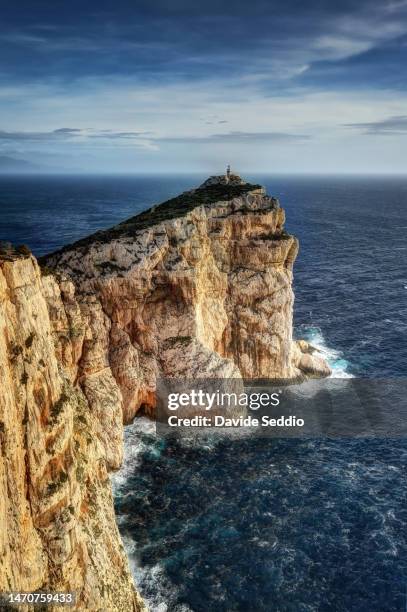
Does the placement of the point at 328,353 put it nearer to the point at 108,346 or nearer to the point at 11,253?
the point at 108,346

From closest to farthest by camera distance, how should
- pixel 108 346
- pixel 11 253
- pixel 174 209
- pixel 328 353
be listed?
1. pixel 11 253
2. pixel 108 346
3. pixel 174 209
4. pixel 328 353

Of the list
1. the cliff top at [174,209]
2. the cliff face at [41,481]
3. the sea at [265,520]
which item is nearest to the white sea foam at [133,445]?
the sea at [265,520]

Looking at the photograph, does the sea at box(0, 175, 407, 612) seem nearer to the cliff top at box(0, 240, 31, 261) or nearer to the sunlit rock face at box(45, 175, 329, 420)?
the sunlit rock face at box(45, 175, 329, 420)

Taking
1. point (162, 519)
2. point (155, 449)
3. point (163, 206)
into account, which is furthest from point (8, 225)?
point (162, 519)

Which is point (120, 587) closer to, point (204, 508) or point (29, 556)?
point (29, 556)

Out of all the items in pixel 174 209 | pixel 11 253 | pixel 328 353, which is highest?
pixel 174 209

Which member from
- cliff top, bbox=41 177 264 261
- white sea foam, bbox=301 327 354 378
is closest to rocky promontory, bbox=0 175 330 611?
cliff top, bbox=41 177 264 261

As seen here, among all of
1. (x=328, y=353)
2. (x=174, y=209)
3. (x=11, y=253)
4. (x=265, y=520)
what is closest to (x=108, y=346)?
(x=174, y=209)
